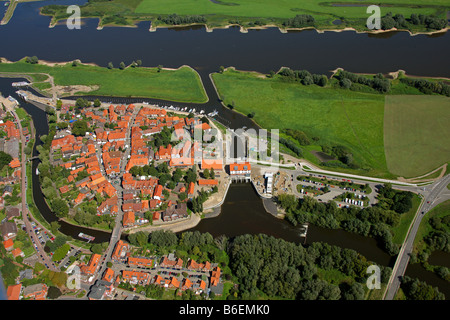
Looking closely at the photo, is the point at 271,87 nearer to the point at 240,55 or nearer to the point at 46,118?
the point at 240,55

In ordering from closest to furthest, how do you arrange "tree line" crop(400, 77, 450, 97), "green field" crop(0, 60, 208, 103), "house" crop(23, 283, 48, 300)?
"house" crop(23, 283, 48, 300) → "tree line" crop(400, 77, 450, 97) → "green field" crop(0, 60, 208, 103)

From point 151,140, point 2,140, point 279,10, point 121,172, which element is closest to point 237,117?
point 151,140

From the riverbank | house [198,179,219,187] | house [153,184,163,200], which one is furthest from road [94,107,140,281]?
the riverbank

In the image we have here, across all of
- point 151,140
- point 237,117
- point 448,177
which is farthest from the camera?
point 237,117

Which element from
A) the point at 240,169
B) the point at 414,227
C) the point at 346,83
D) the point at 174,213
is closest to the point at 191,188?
the point at 174,213

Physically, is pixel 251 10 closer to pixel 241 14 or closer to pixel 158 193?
pixel 241 14

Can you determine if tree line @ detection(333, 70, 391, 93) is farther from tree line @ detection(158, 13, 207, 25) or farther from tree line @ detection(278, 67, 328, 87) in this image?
tree line @ detection(158, 13, 207, 25)

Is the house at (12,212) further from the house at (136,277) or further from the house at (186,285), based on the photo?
the house at (186,285)
